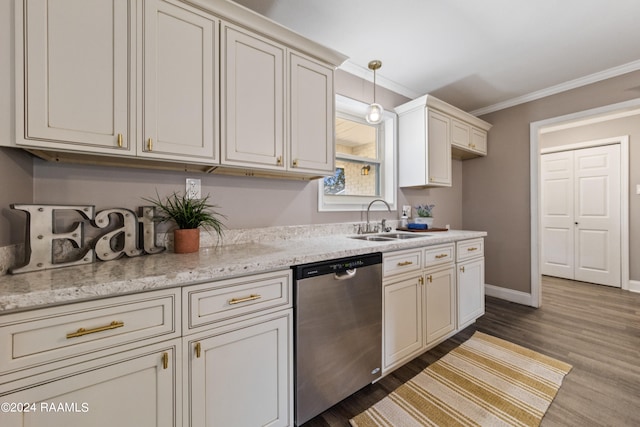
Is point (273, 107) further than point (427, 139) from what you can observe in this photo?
No

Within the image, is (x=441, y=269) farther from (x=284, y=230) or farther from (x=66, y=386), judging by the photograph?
(x=66, y=386)

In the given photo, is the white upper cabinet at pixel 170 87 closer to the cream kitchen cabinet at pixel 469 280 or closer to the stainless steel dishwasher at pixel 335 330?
the stainless steel dishwasher at pixel 335 330

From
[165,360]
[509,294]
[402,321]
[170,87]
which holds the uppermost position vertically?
[170,87]

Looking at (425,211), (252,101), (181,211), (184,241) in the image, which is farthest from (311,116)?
(425,211)

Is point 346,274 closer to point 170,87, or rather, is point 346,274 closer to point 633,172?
point 170,87

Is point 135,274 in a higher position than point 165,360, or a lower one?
higher

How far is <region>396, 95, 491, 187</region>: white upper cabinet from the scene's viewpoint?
262cm

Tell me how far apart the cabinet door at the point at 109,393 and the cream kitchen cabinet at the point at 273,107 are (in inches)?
38.9

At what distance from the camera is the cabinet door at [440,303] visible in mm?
2002

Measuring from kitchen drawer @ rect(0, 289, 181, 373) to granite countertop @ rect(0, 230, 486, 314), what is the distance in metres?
0.03

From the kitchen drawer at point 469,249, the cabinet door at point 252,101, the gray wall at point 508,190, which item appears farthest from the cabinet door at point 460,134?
the cabinet door at point 252,101

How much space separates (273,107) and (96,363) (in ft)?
4.77

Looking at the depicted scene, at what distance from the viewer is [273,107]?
5.21 ft

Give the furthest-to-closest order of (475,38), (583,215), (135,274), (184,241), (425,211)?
(583,215), (425,211), (475,38), (184,241), (135,274)
